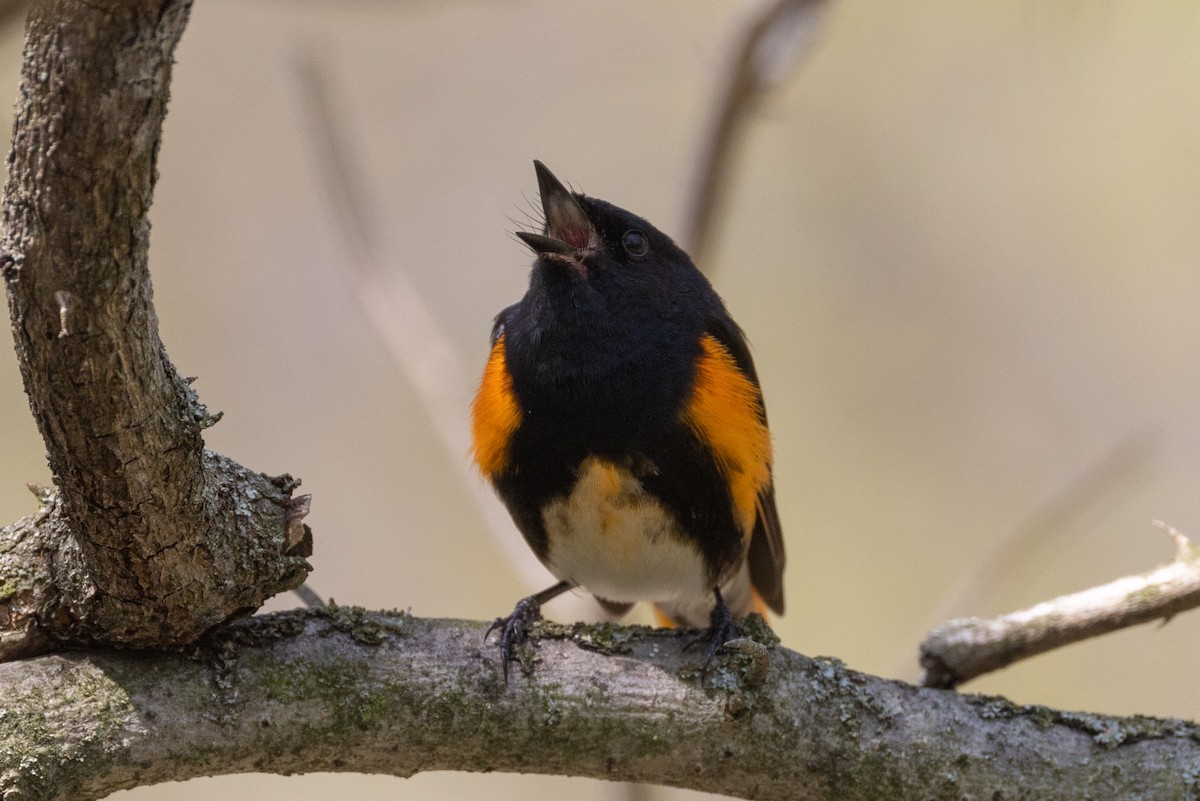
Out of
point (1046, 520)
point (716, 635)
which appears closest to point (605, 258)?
point (716, 635)

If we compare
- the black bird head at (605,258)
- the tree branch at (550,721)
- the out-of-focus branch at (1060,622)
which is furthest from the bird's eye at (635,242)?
the out-of-focus branch at (1060,622)

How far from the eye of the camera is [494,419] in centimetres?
309

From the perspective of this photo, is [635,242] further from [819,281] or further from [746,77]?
[819,281]

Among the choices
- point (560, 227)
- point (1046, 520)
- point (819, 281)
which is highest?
point (819, 281)

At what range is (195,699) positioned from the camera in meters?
2.15

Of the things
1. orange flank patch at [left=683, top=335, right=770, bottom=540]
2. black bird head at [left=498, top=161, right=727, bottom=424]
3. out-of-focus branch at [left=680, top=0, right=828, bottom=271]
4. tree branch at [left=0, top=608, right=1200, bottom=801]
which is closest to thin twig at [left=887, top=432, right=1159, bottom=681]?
orange flank patch at [left=683, top=335, right=770, bottom=540]

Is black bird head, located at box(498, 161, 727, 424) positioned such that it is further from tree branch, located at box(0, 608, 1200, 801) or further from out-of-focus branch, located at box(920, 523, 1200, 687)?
out-of-focus branch, located at box(920, 523, 1200, 687)

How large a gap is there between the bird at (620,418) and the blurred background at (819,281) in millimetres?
2517

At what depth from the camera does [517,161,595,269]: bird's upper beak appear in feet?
10.2

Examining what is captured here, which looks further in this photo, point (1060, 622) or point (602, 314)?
point (602, 314)

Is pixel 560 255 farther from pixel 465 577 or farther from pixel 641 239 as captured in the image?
pixel 465 577

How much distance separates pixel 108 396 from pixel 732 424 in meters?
1.74

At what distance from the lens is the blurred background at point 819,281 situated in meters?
5.85

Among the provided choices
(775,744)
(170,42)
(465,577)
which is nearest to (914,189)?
(465,577)
